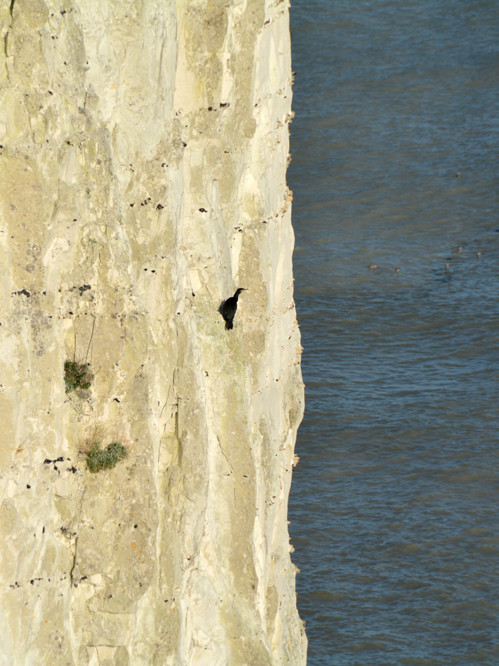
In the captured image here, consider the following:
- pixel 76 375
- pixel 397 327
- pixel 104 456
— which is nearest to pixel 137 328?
pixel 76 375

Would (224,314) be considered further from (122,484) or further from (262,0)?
(262,0)

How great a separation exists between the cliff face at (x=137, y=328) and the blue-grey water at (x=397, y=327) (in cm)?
1599

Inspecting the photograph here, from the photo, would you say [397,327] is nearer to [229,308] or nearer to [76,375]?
[229,308]

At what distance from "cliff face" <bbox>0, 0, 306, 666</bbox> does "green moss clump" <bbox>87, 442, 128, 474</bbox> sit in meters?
0.11

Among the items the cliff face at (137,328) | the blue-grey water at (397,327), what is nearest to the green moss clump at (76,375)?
the cliff face at (137,328)

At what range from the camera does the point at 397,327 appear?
51438mm

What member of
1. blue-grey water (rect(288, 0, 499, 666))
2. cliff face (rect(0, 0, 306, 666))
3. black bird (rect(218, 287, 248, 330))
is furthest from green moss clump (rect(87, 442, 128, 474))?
blue-grey water (rect(288, 0, 499, 666))

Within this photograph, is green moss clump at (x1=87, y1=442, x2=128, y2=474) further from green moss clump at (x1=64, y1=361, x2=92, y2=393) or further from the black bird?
the black bird

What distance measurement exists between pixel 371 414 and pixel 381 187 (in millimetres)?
18133

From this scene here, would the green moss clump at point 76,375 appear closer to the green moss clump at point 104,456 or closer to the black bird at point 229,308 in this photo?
the green moss clump at point 104,456

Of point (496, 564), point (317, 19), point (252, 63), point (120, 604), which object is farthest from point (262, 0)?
point (317, 19)

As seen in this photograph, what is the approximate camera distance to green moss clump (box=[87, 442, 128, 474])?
16891mm

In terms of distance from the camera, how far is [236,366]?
819 inches

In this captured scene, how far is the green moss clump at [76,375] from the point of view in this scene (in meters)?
16.4
